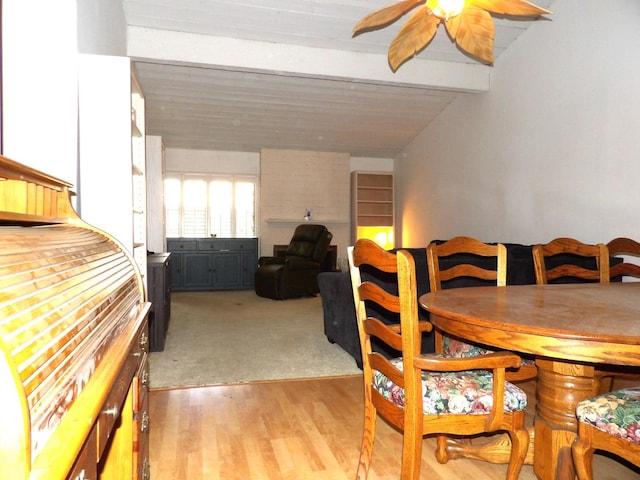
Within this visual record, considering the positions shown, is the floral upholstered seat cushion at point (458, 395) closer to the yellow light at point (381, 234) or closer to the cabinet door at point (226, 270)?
the cabinet door at point (226, 270)

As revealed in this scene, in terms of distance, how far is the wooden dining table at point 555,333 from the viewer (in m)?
1.08

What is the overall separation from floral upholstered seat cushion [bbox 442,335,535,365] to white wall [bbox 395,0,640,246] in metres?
2.25

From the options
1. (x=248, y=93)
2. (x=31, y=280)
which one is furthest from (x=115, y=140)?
(x=248, y=93)

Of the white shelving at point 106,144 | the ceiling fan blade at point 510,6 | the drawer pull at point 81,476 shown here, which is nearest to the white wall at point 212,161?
the white shelving at point 106,144

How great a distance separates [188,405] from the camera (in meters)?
2.41

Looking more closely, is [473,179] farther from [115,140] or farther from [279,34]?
[115,140]

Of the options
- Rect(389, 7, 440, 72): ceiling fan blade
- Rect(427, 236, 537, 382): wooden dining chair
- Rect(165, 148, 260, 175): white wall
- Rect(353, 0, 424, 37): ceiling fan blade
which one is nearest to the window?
Rect(165, 148, 260, 175): white wall

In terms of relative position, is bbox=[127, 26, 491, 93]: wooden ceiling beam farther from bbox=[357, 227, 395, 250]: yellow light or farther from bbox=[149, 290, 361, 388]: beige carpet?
bbox=[357, 227, 395, 250]: yellow light

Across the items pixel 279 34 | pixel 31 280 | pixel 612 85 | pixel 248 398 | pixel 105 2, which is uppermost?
pixel 279 34

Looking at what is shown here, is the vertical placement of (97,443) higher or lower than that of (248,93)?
lower

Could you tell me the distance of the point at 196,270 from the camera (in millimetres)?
6945

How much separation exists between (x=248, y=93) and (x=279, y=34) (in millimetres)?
1387

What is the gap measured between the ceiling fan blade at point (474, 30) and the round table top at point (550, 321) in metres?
2.24

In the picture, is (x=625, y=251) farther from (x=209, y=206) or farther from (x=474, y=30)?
(x=209, y=206)
